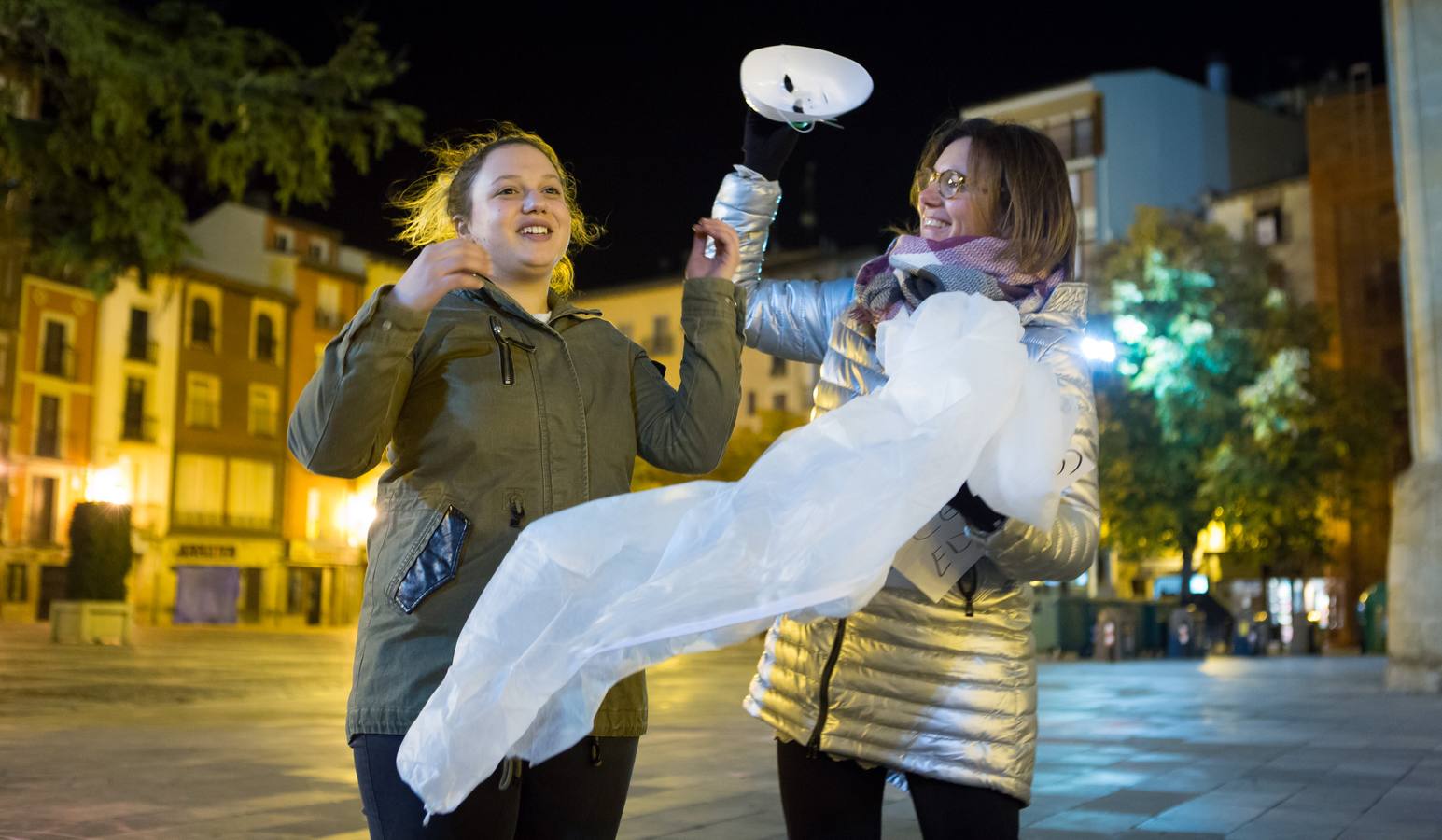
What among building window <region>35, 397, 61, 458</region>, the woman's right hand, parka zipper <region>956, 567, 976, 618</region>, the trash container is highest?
building window <region>35, 397, 61, 458</region>

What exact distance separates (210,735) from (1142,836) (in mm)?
6650

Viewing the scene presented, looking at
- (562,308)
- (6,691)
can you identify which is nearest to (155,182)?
(6,691)

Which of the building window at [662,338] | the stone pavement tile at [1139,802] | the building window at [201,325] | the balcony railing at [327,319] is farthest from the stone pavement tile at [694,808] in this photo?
the building window at [662,338]

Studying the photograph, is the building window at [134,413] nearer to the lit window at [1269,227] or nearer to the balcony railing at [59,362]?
the balcony railing at [59,362]

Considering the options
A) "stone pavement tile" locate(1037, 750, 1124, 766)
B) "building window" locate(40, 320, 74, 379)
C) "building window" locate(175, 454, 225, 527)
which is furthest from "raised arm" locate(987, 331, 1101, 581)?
"building window" locate(175, 454, 225, 527)

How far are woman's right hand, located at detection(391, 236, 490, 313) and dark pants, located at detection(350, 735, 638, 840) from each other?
743mm

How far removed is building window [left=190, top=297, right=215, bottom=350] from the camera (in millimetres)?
51000

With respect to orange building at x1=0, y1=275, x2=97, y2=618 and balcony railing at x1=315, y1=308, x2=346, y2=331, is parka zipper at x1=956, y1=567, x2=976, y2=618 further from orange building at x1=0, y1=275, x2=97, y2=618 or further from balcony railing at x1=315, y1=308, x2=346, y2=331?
balcony railing at x1=315, y1=308, x2=346, y2=331

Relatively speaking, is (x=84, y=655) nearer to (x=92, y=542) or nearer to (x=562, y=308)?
(x=92, y=542)

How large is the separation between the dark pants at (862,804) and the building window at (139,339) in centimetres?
5010

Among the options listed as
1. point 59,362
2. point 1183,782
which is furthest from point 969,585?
point 59,362

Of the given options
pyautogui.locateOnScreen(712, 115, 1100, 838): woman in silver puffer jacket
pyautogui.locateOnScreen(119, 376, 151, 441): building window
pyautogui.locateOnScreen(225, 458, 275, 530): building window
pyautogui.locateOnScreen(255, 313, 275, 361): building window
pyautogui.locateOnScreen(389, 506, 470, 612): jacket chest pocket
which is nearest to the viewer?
pyautogui.locateOnScreen(389, 506, 470, 612): jacket chest pocket

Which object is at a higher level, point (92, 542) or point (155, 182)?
point (155, 182)

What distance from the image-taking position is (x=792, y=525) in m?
2.28
